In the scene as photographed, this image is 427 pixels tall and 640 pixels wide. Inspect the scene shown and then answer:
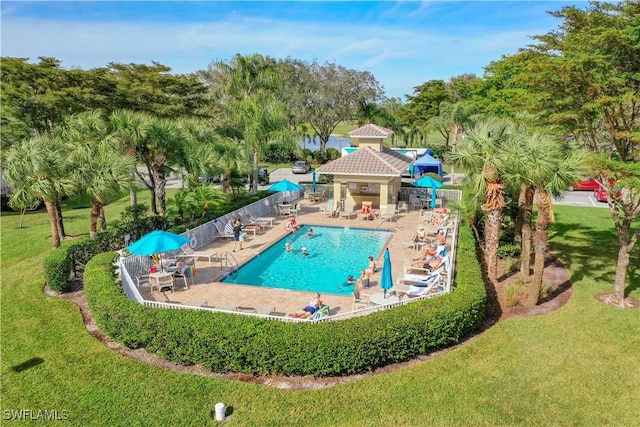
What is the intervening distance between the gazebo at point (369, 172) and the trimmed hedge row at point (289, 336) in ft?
48.3

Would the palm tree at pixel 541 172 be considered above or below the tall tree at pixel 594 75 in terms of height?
below

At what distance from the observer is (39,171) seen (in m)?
15.8

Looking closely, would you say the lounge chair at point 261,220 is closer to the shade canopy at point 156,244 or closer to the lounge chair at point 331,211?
the lounge chair at point 331,211

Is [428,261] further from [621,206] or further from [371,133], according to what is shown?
[371,133]

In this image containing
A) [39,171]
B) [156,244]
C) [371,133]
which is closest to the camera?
[156,244]

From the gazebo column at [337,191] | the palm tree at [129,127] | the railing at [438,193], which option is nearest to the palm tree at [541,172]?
the gazebo column at [337,191]

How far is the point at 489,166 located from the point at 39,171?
1669 cm

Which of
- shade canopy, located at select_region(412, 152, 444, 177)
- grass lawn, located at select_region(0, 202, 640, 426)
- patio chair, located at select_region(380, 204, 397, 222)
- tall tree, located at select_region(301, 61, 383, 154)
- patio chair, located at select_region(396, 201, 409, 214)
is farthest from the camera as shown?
tall tree, located at select_region(301, 61, 383, 154)

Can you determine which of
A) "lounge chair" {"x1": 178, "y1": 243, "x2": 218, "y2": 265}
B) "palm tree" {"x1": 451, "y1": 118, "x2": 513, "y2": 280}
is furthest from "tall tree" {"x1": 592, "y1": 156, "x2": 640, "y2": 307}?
"lounge chair" {"x1": 178, "y1": 243, "x2": 218, "y2": 265}

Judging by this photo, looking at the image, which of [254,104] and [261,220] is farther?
[254,104]

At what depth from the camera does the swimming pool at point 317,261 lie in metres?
15.8

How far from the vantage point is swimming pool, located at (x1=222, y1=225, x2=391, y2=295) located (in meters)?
15.8

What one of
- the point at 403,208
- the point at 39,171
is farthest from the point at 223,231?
the point at 403,208

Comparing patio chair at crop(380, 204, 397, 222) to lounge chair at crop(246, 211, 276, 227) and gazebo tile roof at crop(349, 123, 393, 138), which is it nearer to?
gazebo tile roof at crop(349, 123, 393, 138)
